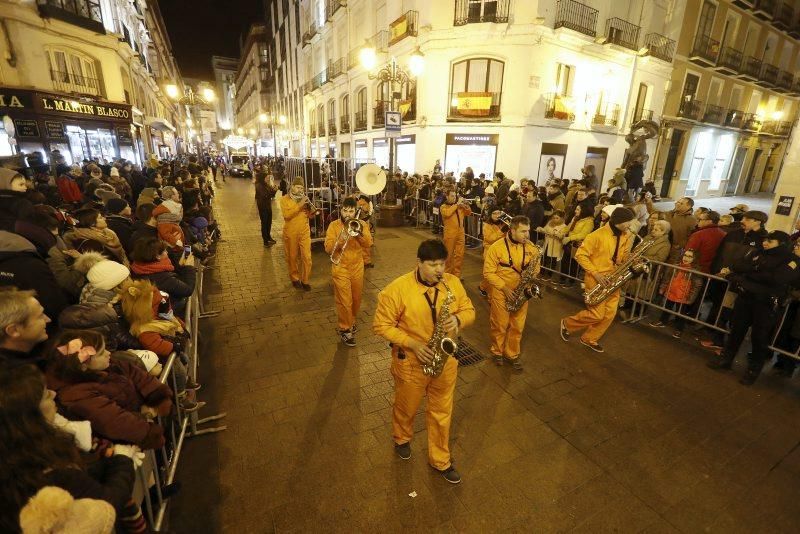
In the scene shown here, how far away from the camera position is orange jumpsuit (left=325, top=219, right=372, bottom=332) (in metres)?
5.23

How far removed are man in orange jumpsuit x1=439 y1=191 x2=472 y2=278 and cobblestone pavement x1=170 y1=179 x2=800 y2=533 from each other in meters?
2.31

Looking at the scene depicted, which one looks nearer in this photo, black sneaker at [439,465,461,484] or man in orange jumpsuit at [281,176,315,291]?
black sneaker at [439,465,461,484]

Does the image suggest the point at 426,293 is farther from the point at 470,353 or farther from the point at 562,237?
the point at 562,237

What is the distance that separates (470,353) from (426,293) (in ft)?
8.21

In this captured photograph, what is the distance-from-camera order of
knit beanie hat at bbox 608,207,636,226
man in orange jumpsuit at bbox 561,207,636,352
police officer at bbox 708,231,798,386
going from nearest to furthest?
1. police officer at bbox 708,231,798,386
2. knit beanie hat at bbox 608,207,636,226
3. man in orange jumpsuit at bbox 561,207,636,352

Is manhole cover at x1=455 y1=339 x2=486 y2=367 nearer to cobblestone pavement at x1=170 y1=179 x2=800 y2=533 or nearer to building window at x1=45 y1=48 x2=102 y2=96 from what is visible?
cobblestone pavement at x1=170 y1=179 x2=800 y2=533

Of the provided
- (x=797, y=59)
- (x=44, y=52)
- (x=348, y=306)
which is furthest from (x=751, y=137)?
(x=44, y=52)

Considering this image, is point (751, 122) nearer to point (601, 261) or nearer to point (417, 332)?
point (601, 261)

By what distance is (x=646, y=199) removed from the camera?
8.16 m

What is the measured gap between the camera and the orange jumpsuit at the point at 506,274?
460 centimetres

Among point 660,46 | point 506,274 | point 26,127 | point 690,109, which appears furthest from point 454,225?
point 690,109

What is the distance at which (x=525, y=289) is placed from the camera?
4461mm

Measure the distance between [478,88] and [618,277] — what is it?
48.7 feet

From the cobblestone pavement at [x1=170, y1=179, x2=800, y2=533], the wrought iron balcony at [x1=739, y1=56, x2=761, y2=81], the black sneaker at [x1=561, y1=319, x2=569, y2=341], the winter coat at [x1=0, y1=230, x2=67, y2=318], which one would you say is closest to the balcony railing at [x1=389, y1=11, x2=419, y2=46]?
the black sneaker at [x1=561, y1=319, x2=569, y2=341]
